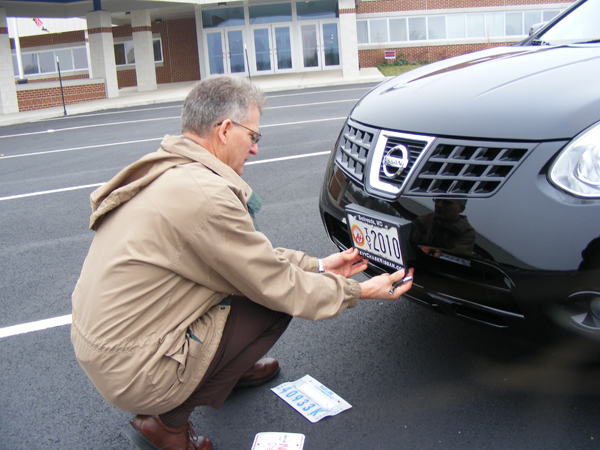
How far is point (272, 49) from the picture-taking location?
85.4 ft

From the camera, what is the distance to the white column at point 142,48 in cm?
2275

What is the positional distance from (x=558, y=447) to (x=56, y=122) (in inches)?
599

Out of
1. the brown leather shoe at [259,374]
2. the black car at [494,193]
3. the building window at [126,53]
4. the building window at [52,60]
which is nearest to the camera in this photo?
the black car at [494,193]

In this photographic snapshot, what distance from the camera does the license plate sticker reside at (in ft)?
6.62

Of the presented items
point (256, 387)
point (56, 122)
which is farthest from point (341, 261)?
point (56, 122)

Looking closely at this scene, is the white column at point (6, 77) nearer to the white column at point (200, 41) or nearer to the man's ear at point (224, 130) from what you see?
the white column at point (200, 41)

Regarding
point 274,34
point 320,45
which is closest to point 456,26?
point 320,45

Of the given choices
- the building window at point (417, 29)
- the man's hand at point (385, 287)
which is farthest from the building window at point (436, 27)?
the man's hand at point (385, 287)

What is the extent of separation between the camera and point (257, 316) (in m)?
2.12

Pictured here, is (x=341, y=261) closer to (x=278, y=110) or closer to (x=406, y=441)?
(x=406, y=441)

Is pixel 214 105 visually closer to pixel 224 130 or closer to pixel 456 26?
pixel 224 130

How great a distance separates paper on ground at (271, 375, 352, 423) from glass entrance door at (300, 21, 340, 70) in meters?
25.1

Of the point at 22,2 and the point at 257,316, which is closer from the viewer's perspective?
the point at 257,316

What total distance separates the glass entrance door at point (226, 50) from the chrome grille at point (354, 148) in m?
24.6
